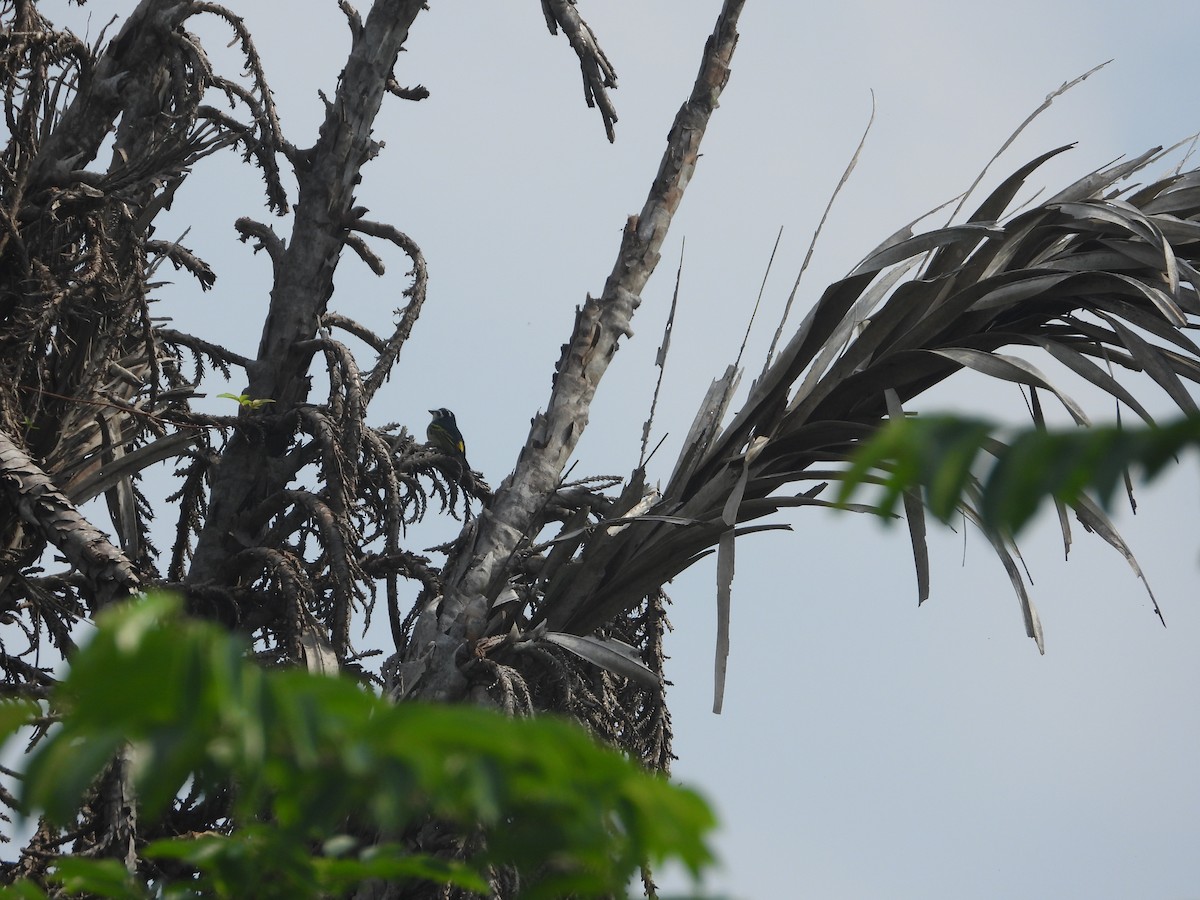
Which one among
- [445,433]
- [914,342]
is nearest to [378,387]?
[914,342]

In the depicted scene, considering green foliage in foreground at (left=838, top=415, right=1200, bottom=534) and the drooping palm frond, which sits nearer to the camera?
green foliage in foreground at (left=838, top=415, right=1200, bottom=534)

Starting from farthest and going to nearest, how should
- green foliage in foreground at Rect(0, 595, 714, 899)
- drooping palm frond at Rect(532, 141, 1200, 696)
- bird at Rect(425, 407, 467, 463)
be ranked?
bird at Rect(425, 407, 467, 463), drooping palm frond at Rect(532, 141, 1200, 696), green foliage in foreground at Rect(0, 595, 714, 899)

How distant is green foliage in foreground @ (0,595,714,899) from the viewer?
0.89m

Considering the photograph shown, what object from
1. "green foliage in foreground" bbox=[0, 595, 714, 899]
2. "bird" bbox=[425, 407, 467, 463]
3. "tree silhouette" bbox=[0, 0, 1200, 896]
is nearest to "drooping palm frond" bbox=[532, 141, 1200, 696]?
"tree silhouette" bbox=[0, 0, 1200, 896]

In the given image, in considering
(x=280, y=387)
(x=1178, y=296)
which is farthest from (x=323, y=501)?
(x=1178, y=296)

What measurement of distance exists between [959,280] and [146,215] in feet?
9.48

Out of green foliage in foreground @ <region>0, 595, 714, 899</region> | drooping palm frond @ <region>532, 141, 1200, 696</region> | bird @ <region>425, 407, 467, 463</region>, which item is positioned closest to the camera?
green foliage in foreground @ <region>0, 595, 714, 899</region>

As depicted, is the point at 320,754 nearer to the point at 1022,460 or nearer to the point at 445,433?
the point at 1022,460

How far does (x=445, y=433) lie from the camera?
7984 millimetres

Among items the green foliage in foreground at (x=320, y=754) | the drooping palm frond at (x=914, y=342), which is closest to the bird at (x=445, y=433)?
the drooping palm frond at (x=914, y=342)

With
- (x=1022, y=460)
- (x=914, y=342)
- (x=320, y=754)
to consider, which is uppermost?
(x=914, y=342)

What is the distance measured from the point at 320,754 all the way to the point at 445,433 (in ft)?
23.2

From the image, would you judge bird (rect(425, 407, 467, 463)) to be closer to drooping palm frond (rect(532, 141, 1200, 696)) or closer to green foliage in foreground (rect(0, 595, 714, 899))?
drooping palm frond (rect(532, 141, 1200, 696))

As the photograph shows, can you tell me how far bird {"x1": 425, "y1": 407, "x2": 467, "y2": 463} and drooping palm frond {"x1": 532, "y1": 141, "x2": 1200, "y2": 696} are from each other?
13.6 feet
